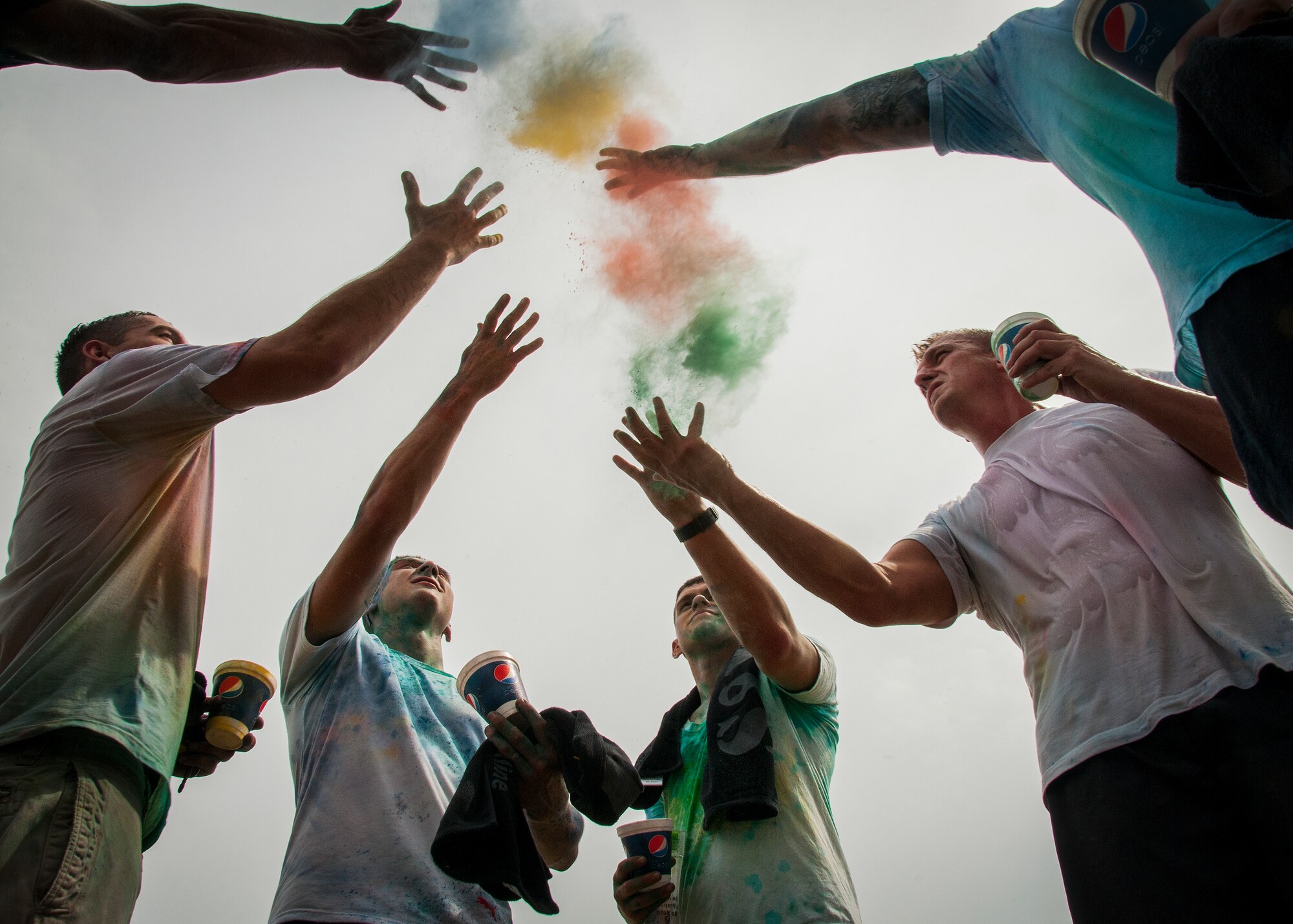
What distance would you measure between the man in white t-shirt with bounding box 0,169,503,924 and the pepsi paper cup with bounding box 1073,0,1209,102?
8.33ft

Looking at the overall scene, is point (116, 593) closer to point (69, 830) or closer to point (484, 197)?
point (69, 830)

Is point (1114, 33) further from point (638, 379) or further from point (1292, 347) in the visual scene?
point (638, 379)

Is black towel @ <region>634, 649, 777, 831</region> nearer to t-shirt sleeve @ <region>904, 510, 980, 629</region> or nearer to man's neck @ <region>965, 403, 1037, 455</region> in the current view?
t-shirt sleeve @ <region>904, 510, 980, 629</region>

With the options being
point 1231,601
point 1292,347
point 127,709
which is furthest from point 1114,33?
point 127,709

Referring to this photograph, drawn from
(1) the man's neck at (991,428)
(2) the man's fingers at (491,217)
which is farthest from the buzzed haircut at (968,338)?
(2) the man's fingers at (491,217)

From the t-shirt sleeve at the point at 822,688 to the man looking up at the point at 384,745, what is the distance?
119cm

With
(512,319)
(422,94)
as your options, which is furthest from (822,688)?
(422,94)

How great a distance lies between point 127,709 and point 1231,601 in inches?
132

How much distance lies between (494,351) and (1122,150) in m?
2.96

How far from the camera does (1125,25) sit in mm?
1958

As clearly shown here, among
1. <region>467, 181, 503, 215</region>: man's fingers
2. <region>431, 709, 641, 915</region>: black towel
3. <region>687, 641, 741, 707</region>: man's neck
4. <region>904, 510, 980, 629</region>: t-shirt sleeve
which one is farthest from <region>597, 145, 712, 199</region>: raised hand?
<region>431, 709, 641, 915</region>: black towel

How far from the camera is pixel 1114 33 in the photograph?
77.8 inches

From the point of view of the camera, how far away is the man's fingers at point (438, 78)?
473 centimetres

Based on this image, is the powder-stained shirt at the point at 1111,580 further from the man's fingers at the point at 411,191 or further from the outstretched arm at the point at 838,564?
the man's fingers at the point at 411,191
